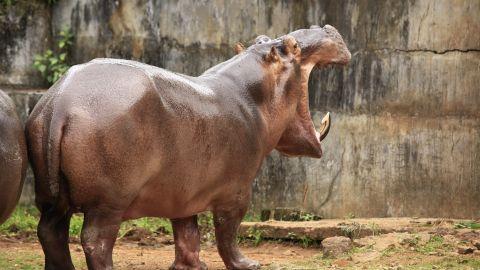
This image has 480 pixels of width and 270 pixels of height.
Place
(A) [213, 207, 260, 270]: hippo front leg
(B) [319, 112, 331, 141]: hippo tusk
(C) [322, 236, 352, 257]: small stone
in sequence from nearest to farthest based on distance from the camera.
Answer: (A) [213, 207, 260, 270]: hippo front leg → (C) [322, 236, 352, 257]: small stone → (B) [319, 112, 331, 141]: hippo tusk

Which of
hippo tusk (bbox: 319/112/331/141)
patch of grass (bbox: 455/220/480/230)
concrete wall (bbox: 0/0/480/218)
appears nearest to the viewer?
hippo tusk (bbox: 319/112/331/141)

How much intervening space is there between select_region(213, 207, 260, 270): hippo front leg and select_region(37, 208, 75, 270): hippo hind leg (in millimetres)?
1364

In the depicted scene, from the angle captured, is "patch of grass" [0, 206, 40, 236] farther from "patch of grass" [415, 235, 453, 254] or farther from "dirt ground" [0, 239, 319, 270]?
"patch of grass" [415, 235, 453, 254]

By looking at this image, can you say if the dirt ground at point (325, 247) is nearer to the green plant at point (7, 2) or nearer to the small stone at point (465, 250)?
the small stone at point (465, 250)

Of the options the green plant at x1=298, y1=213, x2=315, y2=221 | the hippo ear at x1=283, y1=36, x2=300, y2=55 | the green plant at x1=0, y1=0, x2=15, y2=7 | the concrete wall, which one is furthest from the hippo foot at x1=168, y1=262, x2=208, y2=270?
the green plant at x1=0, y1=0, x2=15, y2=7

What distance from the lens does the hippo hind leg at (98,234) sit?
262 inches

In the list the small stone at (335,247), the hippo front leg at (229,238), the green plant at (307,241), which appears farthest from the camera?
the green plant at (307,241)

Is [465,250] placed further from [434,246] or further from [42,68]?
[42,68]

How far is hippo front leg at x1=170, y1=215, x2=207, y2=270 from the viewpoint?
26.6 feet

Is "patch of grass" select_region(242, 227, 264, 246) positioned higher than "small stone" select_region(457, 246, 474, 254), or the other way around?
"small stone" select_region(457, 246, 474, 254)

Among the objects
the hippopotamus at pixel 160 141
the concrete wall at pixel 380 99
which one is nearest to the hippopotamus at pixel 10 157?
the hippopotamus at pixel 160 141

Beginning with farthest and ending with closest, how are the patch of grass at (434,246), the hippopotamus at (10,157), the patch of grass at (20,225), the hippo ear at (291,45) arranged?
1. the patch of grass at (20,225)
2. the patch of grass at (434,246)
3. the hippo ear at (291,45)
4. the hippopotamus at (10,157)

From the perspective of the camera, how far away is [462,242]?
879 centimetres

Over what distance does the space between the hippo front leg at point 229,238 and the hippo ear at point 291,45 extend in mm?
1338
